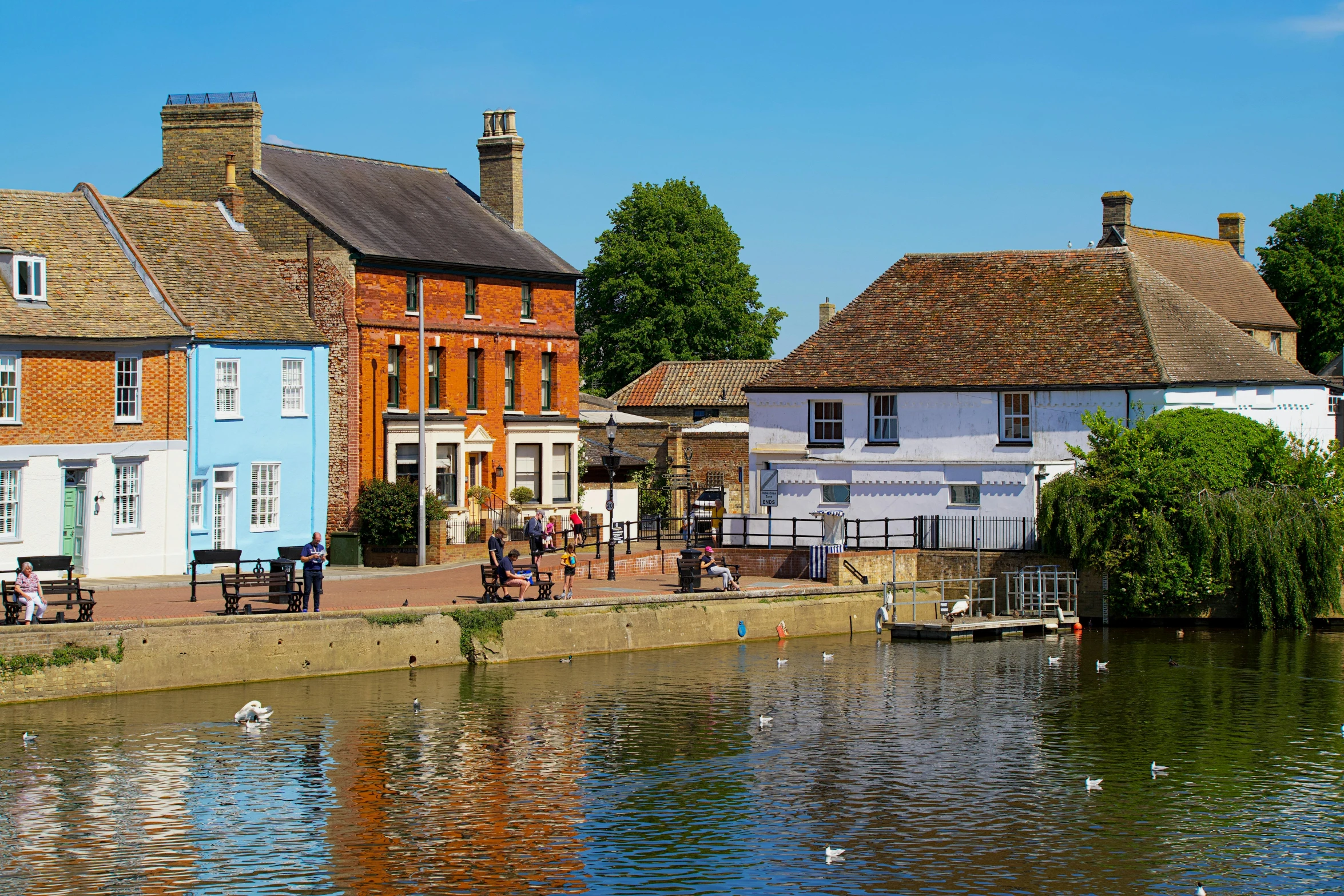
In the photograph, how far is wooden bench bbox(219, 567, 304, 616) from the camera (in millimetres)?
32875

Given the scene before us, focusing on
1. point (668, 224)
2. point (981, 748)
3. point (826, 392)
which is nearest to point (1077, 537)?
point (826, 392)

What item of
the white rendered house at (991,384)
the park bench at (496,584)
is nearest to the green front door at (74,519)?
the park bench at (496,584)

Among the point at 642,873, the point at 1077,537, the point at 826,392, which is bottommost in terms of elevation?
the point at 642,873

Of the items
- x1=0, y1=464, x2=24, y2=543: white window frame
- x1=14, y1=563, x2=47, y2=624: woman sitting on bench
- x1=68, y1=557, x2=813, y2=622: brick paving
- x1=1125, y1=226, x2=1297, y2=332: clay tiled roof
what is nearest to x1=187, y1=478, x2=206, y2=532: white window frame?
x1=68, y1=557, x2=813, y2=622: brick paving

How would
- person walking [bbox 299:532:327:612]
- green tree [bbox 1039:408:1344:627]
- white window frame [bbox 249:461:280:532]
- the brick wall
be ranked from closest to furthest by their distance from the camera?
person walking [bbox 299:532:327:612], the brick wall, green tree [bbox 1039:408:1344:627], white window frame [bbox 249:461:280:532]

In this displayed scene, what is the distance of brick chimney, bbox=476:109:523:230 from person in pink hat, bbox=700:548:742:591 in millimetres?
20889

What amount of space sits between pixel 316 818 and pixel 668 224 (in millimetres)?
64749

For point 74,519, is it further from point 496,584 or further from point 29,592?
point 496,584

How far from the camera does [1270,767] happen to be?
2692 cm

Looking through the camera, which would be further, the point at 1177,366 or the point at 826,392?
the point at 826,392

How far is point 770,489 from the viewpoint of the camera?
167 feet

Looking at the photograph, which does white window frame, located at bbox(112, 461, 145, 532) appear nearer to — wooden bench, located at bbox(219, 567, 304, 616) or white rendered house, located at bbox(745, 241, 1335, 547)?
wooden bench, located at bbox(219, 567, 304, 616)

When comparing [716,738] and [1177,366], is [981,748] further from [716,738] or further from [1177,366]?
[1177,366]

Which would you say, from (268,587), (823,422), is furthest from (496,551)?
(823,422)
